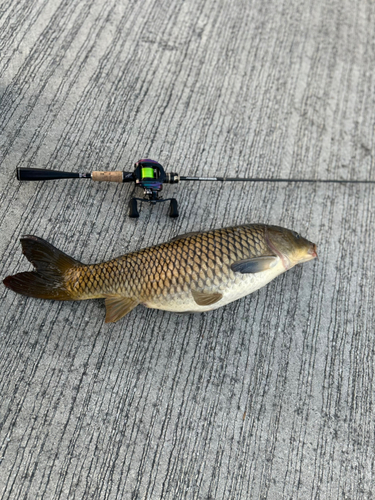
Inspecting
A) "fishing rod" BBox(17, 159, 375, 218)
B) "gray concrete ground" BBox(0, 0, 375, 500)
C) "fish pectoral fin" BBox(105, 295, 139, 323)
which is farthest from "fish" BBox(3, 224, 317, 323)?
"fishing rod" BBox(17, 159, 375, 218)

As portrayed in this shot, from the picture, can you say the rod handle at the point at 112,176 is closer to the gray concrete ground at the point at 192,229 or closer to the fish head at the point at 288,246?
the gray concrete ground at the point at 192,229

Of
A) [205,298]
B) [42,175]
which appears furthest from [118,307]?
[42,175]

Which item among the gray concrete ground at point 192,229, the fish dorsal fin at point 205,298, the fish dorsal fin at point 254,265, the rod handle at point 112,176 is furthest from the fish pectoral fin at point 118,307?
the rod handle at point 112,176

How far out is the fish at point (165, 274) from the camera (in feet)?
6.17

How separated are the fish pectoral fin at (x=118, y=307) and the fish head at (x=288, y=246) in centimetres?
67

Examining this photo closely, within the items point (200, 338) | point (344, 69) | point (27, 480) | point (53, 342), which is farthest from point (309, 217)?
point (27, 480)

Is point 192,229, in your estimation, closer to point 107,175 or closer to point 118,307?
point 107,175

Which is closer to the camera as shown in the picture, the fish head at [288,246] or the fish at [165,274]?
the fish at [165,274]

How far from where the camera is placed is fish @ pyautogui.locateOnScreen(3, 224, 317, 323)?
6.17 ft

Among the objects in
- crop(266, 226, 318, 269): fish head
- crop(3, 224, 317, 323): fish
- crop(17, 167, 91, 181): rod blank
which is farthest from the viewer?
crop(17, 167, 91, 181): rod blank

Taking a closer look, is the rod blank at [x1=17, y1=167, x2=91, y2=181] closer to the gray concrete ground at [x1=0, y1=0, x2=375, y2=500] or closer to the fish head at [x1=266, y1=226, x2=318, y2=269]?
the gray concrete ground at [x1=0, y1=0, x2=375, y2=500]

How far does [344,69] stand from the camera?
292cm

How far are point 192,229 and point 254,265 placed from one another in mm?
521

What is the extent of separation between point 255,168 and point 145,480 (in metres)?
1.70
